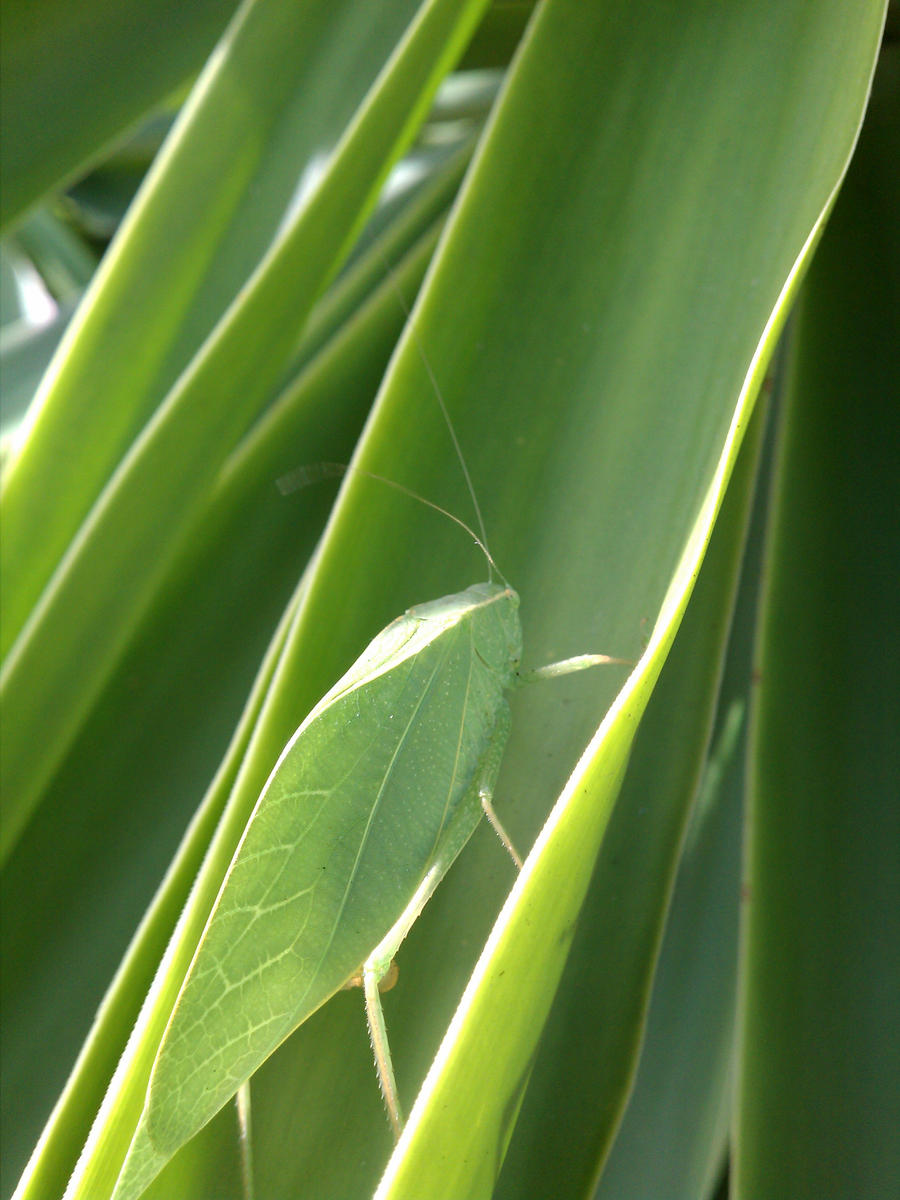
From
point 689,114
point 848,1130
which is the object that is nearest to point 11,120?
point 689,114

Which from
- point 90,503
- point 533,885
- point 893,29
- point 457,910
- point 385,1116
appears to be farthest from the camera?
point 893,29

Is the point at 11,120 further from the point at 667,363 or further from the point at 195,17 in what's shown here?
the point at 667,363

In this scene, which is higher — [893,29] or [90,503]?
[893,29]

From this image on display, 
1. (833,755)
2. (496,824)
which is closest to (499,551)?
(496,824)

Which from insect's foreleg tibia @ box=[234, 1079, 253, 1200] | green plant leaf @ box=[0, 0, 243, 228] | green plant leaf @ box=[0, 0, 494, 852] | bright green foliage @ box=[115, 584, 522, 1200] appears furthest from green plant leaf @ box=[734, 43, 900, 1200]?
green plant leaf @ box=[0, 0, 243, 228]

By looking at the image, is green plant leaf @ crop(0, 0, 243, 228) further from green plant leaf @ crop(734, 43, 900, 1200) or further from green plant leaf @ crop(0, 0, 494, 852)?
green plant leaf @ crop(734, 43, 900, 1200)

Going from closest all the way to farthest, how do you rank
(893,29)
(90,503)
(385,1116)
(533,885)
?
(533,885)
(385,1116)
(90,503)
(893,29)

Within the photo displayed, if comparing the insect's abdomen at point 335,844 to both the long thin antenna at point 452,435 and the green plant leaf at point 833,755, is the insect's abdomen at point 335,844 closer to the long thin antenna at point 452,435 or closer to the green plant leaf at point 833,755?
the long thin antenna at point 452,435

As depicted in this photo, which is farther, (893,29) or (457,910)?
(893,29)

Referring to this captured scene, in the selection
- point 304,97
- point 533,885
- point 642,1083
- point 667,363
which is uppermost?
point 304,97
